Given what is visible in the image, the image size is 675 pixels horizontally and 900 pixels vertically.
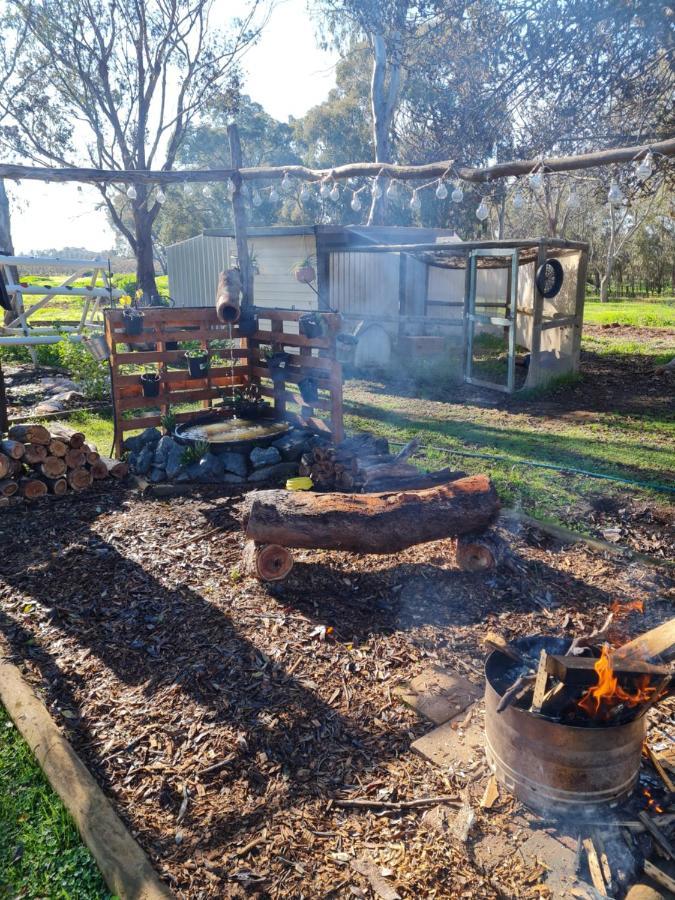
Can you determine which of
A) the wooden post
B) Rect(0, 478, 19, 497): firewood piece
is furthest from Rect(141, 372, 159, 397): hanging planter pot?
Rect(0, 478, 19, 497): firewood piece

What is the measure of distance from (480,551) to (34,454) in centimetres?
479

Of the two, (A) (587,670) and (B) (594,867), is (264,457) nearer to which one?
(A) (587,670)

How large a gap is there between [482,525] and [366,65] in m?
31.9

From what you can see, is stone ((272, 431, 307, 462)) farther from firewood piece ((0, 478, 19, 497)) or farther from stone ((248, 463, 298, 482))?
firewood piece ((0, 478, 19, 497))

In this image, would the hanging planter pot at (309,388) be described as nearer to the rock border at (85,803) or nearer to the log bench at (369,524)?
the log bench at (369,524)

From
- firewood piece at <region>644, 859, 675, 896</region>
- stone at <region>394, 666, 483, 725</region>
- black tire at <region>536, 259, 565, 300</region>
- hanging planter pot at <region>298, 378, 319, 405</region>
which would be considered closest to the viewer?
firewood piece at <region>644, 859, 675, 896</region>

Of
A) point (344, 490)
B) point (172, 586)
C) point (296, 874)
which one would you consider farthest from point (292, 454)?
point (296, 874)

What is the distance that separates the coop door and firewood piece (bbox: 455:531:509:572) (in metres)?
6.93

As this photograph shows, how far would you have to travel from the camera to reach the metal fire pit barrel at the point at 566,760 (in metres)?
2.62

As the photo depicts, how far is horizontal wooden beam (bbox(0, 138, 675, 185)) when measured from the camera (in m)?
6.62

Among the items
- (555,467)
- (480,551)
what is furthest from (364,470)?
(555,467)

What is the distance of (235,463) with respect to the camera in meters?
7.33

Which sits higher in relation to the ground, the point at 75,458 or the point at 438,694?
the point at 75,458

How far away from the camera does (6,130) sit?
26.4 meters
